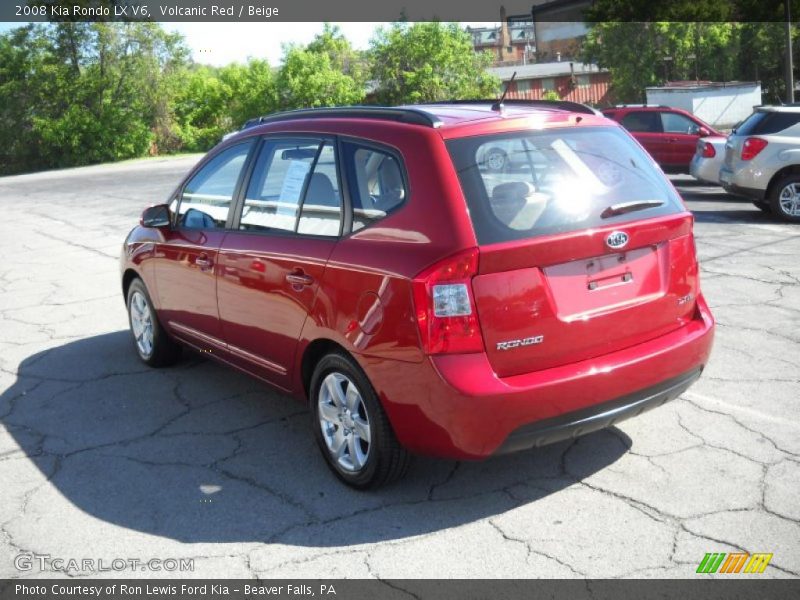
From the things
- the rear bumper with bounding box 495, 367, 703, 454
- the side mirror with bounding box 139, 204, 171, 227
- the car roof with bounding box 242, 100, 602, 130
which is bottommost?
the rear bumper with bounding box 495, 367, 703, 454

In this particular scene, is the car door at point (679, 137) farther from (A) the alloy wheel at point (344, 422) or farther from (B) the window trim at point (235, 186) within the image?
(A) the alloy wheel at point (344, 422)

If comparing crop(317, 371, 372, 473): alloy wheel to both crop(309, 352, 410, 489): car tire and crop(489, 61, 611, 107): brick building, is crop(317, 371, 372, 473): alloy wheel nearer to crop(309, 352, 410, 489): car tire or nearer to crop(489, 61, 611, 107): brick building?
crop(309, 352, 410, 489): car tire

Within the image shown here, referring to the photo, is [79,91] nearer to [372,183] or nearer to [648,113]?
[648,113]

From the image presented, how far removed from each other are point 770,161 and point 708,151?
8.58ft

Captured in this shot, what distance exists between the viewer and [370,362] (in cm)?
392

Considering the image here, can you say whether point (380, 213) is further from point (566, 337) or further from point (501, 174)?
point (566, 337)

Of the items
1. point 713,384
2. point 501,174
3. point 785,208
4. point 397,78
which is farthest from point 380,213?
point 397,78

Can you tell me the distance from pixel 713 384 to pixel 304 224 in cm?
274

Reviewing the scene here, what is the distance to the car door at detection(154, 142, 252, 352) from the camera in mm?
5289

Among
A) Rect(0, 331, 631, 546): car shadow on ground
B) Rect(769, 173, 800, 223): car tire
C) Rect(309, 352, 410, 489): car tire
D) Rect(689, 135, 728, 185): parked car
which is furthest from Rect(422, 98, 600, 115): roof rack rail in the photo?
Rect(689, 135, 728, 185): parked car

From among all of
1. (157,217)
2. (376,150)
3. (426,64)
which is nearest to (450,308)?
(376,150)

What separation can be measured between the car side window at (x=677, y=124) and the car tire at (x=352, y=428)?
15.0m

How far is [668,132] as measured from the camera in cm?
1772

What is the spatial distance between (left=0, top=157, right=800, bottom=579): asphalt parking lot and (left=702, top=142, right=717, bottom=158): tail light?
8.50 m
